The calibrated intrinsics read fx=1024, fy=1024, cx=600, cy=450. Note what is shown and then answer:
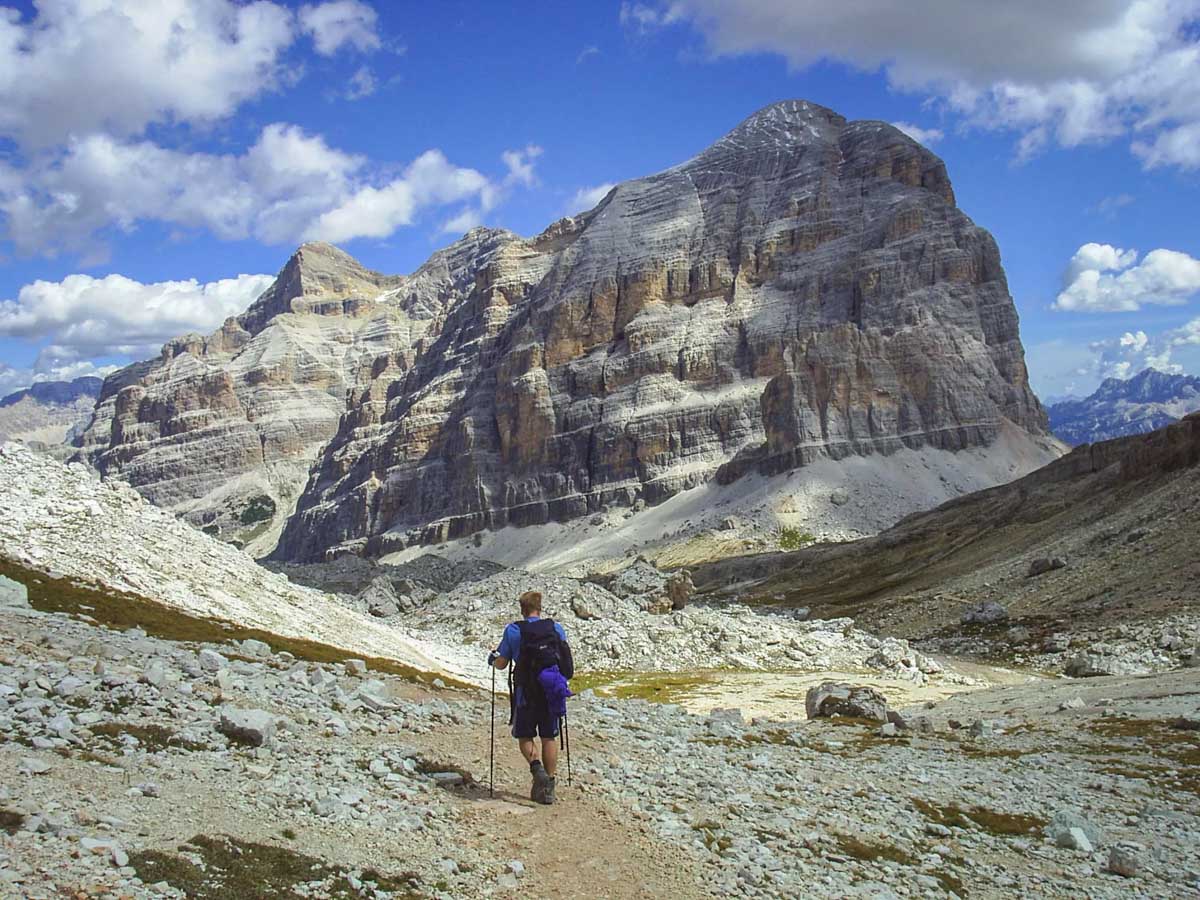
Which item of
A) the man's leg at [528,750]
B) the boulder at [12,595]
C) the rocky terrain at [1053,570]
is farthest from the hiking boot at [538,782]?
the rocky terrain at [1053,570]

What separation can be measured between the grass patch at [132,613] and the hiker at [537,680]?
1244 cm

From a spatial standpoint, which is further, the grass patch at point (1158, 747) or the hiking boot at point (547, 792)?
the grass patch at point (1158, 747)

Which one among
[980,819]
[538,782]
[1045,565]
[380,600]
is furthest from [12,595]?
[1045,565]

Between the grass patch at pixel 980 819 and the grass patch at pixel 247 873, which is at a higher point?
the grass patch at pixel 247 873

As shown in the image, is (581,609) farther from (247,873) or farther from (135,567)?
(247,873)

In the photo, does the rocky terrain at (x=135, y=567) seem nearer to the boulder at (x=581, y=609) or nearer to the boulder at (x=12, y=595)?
the boulder at (x=12, y=595)

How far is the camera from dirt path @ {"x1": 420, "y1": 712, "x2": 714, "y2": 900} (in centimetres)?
1260

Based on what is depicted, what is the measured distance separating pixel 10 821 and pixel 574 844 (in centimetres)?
679

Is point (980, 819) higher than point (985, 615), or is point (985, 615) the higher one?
point (985, 615)

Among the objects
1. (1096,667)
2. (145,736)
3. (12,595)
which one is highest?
(12,595)

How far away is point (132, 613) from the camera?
31125 millimetres

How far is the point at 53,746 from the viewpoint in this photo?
44.1 feet

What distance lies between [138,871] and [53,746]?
13.3 feet

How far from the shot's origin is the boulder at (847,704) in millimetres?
33156
